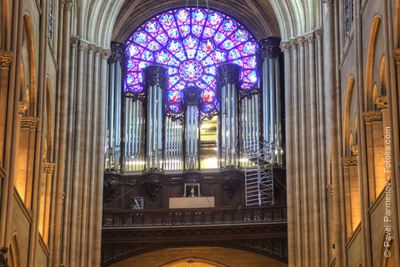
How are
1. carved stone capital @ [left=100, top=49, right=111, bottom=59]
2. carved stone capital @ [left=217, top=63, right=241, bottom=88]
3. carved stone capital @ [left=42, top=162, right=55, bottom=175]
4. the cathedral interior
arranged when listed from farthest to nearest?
carved stone capital @ [left=217, top=63, right=241, bottom=88] < carved stone capital @ [left=100, top=49, right=111, bottom=59] < carved stone capital @ [left=42, top=162, right=55, bottom=175] < the cathedral interior

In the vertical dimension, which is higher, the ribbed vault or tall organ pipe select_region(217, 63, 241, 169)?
the ribbed vault

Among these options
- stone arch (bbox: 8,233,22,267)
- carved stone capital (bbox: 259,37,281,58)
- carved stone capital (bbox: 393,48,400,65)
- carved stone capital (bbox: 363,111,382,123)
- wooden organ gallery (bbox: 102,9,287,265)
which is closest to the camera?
carved stone capital (bbox: 393,48,400,65)

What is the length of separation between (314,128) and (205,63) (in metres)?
9.04

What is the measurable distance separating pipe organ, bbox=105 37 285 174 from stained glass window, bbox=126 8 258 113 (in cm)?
80

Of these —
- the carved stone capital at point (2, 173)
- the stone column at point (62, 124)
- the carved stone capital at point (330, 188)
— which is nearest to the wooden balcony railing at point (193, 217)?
the stone column at point (62, 124)

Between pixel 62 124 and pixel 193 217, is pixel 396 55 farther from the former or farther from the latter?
pixel 193 217

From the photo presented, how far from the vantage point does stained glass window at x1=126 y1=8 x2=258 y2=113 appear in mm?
35906

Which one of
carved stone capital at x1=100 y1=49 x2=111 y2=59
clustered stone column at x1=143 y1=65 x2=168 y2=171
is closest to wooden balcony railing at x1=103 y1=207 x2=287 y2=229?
clustered stone column at x1=143 y1=65 x2=168 y2=171

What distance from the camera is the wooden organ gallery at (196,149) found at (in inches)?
1224

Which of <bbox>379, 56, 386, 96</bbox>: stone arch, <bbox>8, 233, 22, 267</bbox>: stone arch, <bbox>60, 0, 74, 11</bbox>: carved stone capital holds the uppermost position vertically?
<bbox>60, 0, 74, 11</bbox>: carved stone capital

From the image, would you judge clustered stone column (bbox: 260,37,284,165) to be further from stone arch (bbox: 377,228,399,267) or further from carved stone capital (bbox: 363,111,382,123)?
stone arch (bbox: 377,228,399,267)

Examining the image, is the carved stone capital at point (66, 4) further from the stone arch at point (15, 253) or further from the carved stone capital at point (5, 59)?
the stone arch at point (15, 253)

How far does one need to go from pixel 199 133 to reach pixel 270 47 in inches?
166

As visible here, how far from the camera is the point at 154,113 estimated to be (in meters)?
34.1
